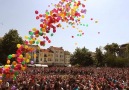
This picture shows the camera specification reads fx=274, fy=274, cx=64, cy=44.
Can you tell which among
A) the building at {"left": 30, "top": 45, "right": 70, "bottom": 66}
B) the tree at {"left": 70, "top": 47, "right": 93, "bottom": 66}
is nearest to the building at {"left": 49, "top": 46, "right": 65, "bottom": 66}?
the building at {"left": 30, "top": 45, "right": 70, "bottom": 66}

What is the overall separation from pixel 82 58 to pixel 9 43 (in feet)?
117

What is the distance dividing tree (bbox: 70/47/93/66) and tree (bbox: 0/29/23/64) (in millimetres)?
32071

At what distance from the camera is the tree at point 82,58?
282 ft

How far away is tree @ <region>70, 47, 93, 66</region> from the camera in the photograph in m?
85.8

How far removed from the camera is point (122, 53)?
101438mm

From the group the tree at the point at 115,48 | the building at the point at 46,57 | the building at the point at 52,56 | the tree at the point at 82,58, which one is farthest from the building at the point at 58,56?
the tree at the point at 115,48

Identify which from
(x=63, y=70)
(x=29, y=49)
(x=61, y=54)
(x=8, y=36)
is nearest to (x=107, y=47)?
(x=61, y=54)

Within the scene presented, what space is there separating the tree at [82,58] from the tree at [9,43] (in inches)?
1263

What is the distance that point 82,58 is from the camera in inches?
3438

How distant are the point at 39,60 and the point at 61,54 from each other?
13148 mm

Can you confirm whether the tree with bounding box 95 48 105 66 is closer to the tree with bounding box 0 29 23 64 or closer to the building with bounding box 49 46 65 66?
the building with bounding box 49 46 65 66

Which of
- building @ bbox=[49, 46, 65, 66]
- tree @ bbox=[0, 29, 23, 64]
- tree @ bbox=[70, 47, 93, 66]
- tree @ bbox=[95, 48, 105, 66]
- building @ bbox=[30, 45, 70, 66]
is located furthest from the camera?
building @ bbox=[49, 46, 65, 66]

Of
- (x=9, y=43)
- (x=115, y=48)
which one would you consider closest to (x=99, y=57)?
(x=115, y=48)

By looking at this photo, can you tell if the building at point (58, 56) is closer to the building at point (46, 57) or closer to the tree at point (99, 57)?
the building at point (46, 57)
